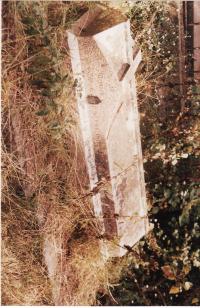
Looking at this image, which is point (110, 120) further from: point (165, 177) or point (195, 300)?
point (195, 300)

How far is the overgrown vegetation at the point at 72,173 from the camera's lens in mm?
2461

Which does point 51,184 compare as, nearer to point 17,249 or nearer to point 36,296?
point 17,249

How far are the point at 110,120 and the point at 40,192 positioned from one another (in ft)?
2.42

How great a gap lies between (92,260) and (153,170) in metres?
1.14

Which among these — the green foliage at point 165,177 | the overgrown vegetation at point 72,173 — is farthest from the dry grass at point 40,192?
the green foliage at point 165,177

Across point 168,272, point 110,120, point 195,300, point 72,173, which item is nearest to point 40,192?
point 72,173

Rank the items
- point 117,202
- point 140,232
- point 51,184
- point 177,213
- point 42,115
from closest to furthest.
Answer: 1. point 42,115
2. point 51,184
3. point 117,202
4. point 140,232
5. point 177,213

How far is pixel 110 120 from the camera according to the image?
276 centimetres

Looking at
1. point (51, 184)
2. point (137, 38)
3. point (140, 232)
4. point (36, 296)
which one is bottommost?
point (36, 296)

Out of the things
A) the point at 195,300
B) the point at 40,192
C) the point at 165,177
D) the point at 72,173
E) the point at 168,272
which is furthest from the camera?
the point at 165,177

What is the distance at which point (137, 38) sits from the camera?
124 inches

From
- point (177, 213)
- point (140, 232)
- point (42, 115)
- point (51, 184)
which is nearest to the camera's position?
point (42, 115)

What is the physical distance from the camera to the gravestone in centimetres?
254

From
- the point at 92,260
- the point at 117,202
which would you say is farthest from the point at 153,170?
the point at 92,260
